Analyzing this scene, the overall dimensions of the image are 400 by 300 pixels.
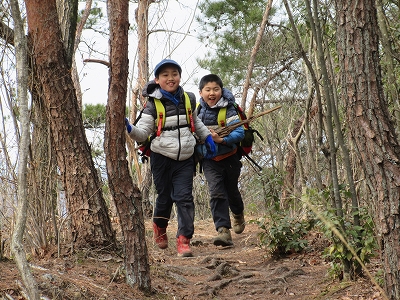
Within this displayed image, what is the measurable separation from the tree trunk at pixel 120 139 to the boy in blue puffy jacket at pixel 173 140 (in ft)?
4.93

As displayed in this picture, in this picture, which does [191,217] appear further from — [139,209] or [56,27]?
[56,27]

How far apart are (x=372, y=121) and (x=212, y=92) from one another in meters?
Answer: 3.54

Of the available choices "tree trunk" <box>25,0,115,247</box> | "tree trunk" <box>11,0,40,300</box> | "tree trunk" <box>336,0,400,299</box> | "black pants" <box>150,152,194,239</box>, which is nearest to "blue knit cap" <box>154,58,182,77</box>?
"black pants" <box>150,152,194,239</box>

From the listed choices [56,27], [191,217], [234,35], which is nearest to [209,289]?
[191,217]

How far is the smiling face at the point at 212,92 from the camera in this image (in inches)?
271

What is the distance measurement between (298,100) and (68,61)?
4630 millimetres

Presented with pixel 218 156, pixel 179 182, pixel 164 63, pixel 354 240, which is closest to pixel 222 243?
pixel 218 156

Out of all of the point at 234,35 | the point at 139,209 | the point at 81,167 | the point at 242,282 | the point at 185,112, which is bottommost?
the point at 242,282

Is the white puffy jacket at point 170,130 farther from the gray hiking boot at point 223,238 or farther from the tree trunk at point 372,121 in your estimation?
the tree trunk at point 372,121

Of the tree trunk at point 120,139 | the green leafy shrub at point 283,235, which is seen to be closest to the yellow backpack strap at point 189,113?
the green leafy shrub at point 283,235

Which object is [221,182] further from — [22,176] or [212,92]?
[22,176]

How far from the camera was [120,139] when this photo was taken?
405 cm

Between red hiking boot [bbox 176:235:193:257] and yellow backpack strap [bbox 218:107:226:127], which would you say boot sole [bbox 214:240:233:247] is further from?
yellow backpack strap [bbox 218:107:226:127]

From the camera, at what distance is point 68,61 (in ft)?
17.4
